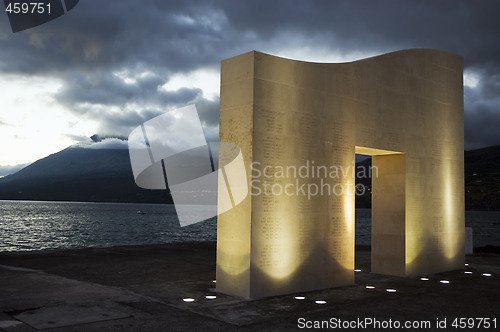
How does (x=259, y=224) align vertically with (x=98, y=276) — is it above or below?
above

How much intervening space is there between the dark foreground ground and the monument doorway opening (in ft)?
1.71

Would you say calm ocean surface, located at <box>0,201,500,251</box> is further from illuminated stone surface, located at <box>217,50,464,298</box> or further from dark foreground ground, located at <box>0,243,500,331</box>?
illuminated stone surface, located at <box>217,50,464,298</box>

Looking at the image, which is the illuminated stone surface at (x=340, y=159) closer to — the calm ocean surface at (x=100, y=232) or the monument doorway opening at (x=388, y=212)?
the monument doorway opening at (x=388, y=212)

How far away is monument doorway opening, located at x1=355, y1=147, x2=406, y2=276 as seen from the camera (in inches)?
433

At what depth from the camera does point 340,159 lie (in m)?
9.64

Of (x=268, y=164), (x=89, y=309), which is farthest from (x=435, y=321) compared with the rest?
(x=89, y=309)

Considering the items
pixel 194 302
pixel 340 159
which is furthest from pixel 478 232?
pixel 194 302

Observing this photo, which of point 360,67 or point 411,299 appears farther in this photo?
point 360,67

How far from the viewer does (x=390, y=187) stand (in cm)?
1132

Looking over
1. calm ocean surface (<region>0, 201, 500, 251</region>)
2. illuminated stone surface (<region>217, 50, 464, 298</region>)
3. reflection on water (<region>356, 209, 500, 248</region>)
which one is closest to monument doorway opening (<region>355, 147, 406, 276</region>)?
illuminated stone surface (<region>217, 50, 464, 298</region>)

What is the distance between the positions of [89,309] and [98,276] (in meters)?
3.53

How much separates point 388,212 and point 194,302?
19.2 feet

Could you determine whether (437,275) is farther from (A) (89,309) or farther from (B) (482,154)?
(B) (482,154)

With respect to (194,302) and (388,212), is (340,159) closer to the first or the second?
(388,212)
